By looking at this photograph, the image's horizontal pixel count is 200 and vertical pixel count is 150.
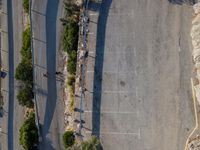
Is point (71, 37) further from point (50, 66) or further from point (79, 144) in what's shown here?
point (79, 144)

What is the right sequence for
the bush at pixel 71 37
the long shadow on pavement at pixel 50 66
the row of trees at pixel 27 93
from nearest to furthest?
the bush at pixel 71 37, the long shadow on pavement at pixel 50 66, the row of trees at pixel 27 93

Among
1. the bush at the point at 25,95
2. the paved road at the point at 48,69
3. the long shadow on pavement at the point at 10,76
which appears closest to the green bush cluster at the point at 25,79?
the bush at the point at 25,95

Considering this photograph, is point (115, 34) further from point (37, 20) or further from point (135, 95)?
point (37, 20)

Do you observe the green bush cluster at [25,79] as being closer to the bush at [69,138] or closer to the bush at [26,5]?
the bush at [26,5]

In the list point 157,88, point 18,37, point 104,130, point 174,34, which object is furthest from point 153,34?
point 18,37

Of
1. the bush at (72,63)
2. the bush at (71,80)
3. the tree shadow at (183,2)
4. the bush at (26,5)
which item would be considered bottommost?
the bush at (71,80)

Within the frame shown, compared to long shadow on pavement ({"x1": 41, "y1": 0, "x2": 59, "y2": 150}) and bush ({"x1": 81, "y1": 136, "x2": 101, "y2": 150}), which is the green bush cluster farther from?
bush ({"x1": 81, "y1": 136, "x2": 101, "y2": 150})
